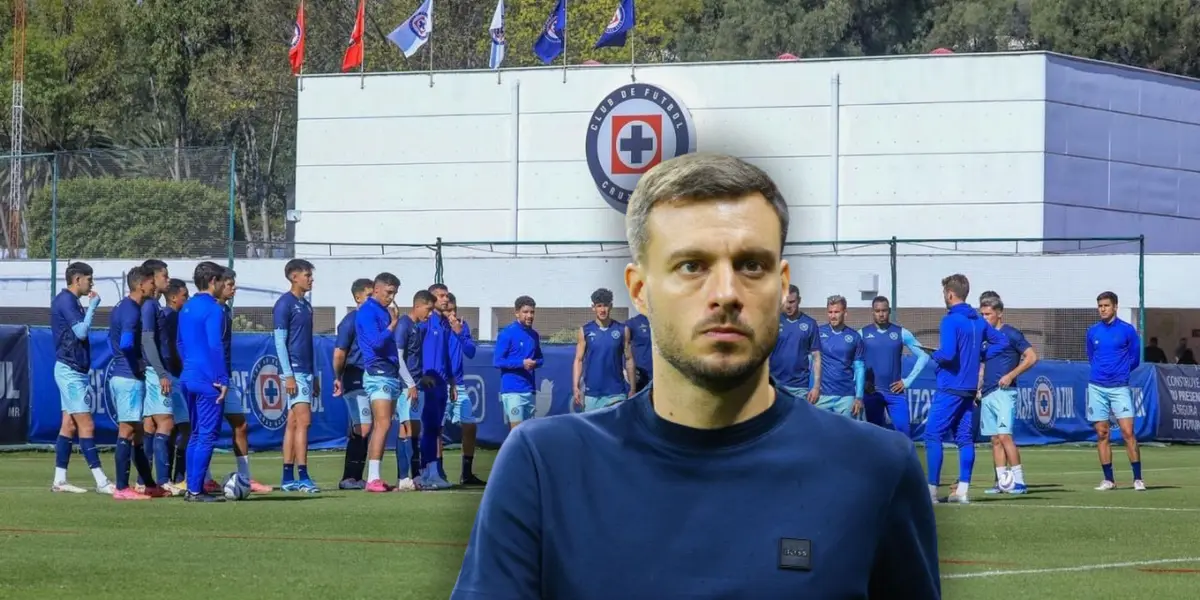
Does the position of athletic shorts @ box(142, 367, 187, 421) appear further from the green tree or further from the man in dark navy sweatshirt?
the green tree

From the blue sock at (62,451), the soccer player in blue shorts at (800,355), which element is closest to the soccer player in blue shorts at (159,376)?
the blue sock at (62,451)

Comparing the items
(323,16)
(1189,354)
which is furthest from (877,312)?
(323,16)

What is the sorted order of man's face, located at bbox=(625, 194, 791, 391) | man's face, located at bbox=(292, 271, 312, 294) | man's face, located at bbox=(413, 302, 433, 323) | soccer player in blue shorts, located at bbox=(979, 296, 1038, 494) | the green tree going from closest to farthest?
man's face, located at bbox=(625, 194, 791, 391), man's face, located at bbox=(292, 271, 312, 294), soccer player in blue shorts, located at bbox=(979, 296, 1038, 494), man's face, located at bbox=(413, 302, 433, 323), the green tree

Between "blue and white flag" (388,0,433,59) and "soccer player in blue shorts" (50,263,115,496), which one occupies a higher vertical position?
"blue and white flag" (388,0,433,59)

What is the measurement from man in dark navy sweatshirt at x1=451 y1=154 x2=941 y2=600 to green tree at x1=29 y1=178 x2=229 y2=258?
29610mm

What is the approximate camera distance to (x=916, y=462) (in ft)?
8.09

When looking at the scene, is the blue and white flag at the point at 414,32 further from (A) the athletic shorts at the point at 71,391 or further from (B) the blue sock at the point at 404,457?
(A) the athletic shorts at the point at 71,391

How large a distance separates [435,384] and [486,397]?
7.82m

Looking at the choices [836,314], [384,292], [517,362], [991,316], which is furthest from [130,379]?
[991,316]

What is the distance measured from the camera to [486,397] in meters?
26.8

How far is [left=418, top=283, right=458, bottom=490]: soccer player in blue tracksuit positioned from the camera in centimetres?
1853

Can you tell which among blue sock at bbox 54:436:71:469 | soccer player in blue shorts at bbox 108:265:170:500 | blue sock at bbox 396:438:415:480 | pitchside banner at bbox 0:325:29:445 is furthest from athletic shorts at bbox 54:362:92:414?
pitchside banner at bbox 0:325:29:445

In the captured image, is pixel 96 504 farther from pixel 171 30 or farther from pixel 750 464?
pixel 171 30

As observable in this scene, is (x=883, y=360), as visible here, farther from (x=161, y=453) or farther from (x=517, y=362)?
(x=161, y=453)
